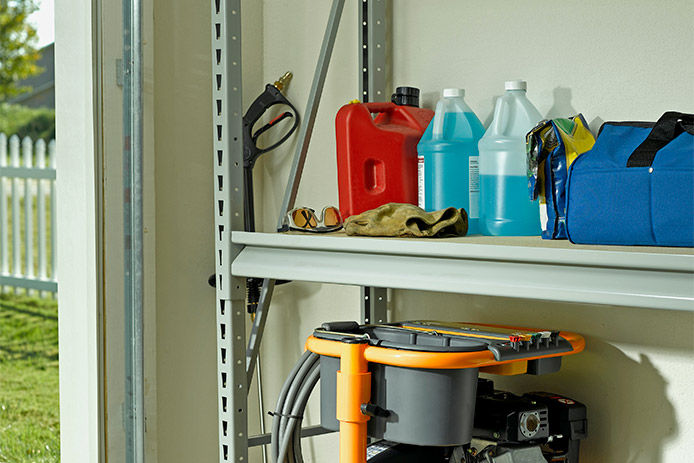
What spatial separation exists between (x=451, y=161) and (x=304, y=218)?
11.9 inches

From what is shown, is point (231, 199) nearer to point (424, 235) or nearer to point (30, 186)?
point (424, 235)

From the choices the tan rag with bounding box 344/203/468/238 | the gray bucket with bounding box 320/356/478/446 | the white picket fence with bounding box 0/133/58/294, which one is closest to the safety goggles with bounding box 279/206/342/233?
the tan rag with bounding box 344/203/468/238

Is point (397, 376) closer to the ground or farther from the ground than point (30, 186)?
closer to the ground

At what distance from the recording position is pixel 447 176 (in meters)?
1.49

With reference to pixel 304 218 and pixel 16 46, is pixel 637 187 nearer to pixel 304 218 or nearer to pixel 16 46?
pixel 304 218

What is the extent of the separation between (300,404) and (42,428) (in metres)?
0.70

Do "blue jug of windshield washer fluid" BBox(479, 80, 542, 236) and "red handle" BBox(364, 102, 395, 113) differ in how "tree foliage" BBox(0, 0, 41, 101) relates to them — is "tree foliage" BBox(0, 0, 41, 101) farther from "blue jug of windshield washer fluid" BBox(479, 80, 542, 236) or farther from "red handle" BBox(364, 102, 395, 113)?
"blue jug of windshield washer fluid" BBox(479, 80, 542, 236)

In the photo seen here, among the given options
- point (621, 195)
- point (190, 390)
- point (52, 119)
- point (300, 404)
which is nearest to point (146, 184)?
point (52, 119)

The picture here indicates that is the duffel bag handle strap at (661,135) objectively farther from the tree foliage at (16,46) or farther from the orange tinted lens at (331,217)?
the tree foliage at (16,46)

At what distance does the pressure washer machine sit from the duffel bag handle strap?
13.4 inches

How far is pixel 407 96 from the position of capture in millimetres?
1587

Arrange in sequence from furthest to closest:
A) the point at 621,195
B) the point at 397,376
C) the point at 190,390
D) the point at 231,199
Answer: the point at 190,390 < the point at 231,199 < the point at 397,376 < the point at 621,195

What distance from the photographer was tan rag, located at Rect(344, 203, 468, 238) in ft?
4.32

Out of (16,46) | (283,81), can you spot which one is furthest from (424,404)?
(16,46)
